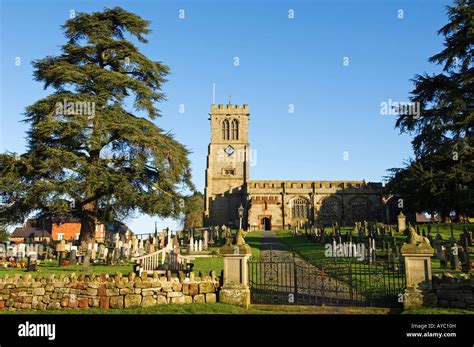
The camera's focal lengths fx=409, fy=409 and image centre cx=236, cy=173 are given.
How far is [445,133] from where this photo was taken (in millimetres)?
20172

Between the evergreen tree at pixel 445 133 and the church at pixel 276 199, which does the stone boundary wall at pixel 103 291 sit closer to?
the evergreen tree at pixel 445 133

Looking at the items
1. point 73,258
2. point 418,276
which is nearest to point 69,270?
point 73,258

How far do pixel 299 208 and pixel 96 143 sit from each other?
37.1 m

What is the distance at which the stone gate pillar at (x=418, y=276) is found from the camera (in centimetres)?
840

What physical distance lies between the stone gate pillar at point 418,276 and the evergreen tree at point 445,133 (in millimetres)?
9919

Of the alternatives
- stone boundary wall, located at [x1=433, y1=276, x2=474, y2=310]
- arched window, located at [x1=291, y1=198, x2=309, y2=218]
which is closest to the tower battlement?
arched window, located at [x1=291, y1=198, x2=309, y2=218]

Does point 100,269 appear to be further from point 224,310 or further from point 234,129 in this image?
point 234,129

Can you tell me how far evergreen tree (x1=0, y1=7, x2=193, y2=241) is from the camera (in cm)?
1881

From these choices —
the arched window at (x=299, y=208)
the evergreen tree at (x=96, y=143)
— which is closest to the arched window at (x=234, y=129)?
the arched window at (x=299, y=208)

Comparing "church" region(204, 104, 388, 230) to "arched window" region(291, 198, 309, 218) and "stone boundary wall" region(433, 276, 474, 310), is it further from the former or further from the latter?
"stone boundary wall" region(433, 276, 474, 310)

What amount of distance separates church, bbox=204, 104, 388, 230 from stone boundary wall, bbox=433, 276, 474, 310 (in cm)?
3960
